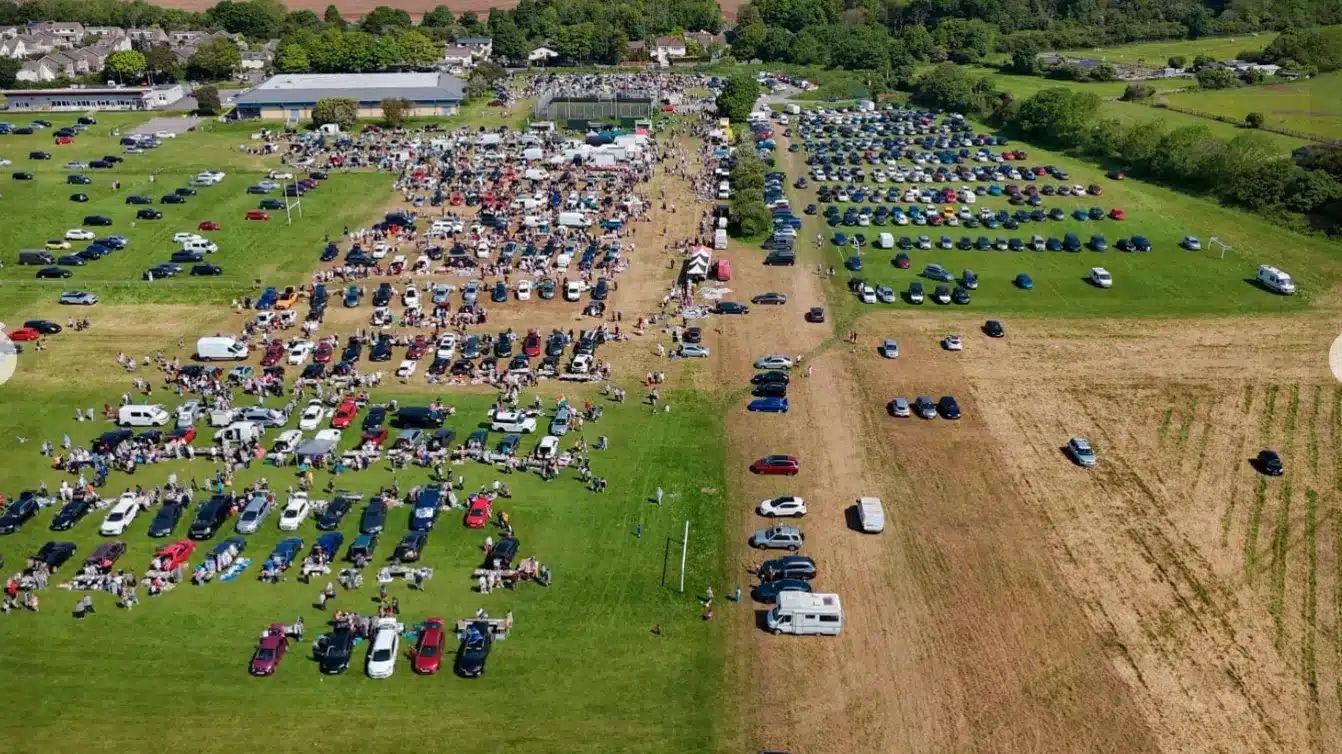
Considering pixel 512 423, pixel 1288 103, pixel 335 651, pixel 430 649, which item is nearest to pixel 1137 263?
pixel 512 423

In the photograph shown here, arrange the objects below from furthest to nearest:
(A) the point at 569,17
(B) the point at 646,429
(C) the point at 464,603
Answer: (A) the point at 569,17 < (B) the point at 646,429 < (C) the point at 464,603

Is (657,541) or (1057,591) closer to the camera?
(1057,591)

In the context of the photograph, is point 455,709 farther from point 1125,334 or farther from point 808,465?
point 1125,334

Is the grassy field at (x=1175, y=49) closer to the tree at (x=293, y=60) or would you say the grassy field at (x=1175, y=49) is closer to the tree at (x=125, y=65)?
the tree at (x=293, y=60)

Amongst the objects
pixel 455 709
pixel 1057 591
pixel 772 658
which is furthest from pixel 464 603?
pixel 1057 591

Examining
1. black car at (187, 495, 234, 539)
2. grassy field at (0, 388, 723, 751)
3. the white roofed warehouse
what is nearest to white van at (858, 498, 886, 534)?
grassy field at (0, 388, 723, 751)

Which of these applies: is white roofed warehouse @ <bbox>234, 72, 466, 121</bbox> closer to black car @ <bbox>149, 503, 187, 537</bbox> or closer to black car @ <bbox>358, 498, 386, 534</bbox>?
black car @ <bbox>149, 503, 187, 537</bbox>
